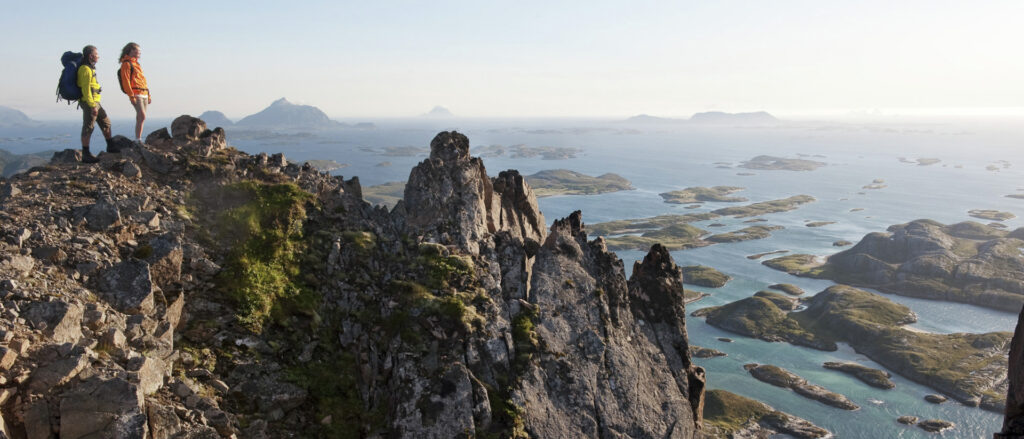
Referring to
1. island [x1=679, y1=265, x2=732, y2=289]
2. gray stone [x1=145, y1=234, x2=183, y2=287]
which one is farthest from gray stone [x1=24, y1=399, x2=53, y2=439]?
island [x1=679, y1=265, x2=732, y2=289]

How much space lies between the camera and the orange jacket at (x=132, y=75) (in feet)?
76.3

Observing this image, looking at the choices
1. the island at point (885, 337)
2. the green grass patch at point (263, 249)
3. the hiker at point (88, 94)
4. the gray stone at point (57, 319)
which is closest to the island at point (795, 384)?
the island at point (885, 337)

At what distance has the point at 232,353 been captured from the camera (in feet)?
55.6

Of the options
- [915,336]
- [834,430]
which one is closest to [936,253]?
[915,336]

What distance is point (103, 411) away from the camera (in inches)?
470

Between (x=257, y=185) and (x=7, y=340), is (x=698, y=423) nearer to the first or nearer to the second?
(x=257, y=185)

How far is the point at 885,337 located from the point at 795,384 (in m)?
41.9

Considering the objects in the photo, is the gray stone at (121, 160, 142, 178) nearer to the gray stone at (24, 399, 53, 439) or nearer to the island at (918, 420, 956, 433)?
the gray stone at (24, 399, 53, 439)

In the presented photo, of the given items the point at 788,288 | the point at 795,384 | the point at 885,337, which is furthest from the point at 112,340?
the point at 788,288

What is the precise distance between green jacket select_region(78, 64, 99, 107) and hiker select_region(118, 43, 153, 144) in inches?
43.3

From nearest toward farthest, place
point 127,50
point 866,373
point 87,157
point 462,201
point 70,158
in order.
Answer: point 87,157 < point 70,158 < point 127,50 < point 462,201 < point 866,373

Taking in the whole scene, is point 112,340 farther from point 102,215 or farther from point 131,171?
point 131,171

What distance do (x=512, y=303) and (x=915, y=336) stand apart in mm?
163026

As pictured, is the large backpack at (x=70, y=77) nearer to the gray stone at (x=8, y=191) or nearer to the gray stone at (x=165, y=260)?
the gray stone at (x=8, y=191)
